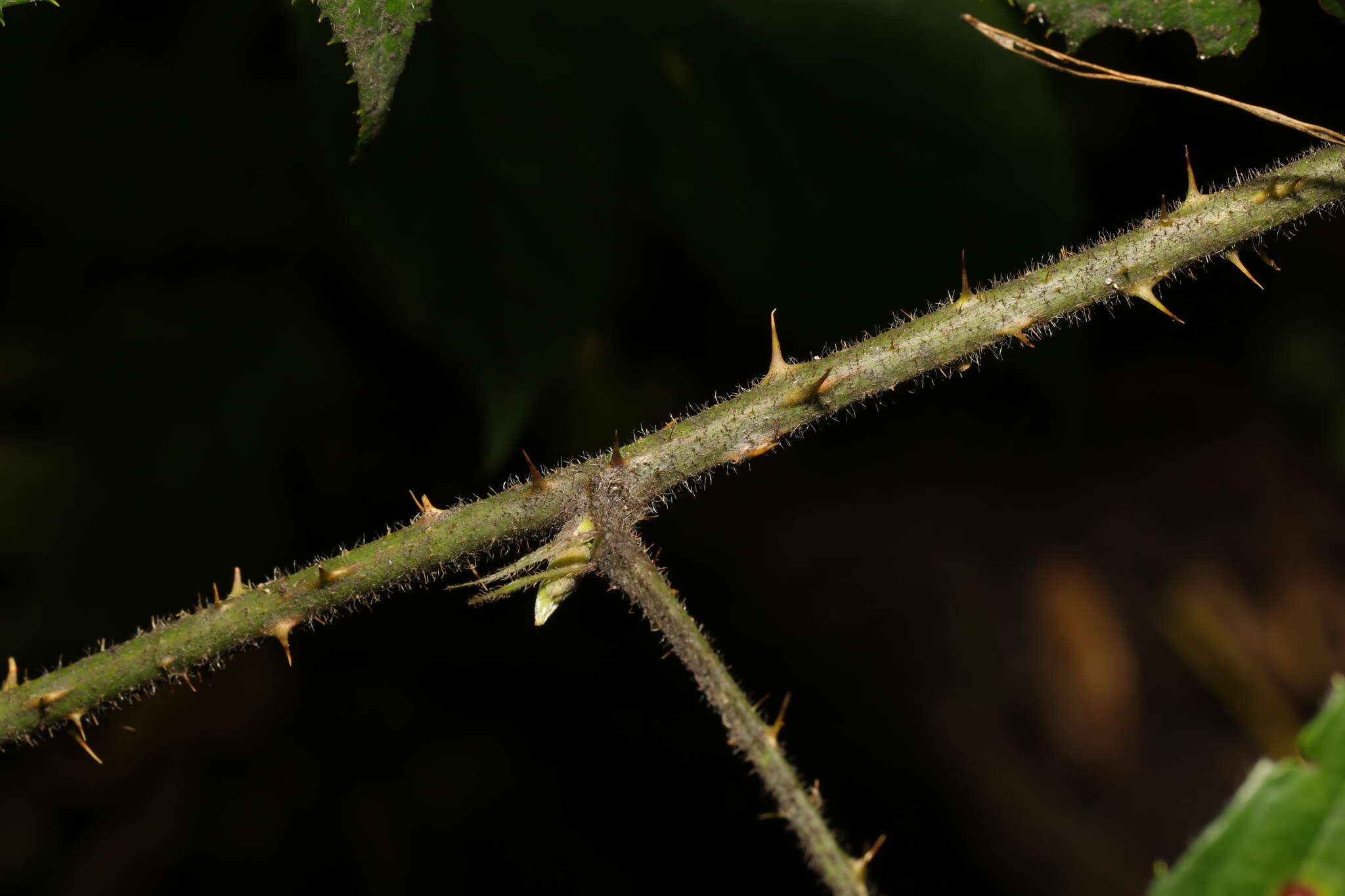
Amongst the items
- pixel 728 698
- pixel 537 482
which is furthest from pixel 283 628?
pixel 728 698

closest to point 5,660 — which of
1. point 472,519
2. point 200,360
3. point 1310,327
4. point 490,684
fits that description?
point 200,360

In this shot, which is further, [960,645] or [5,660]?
[960,645]

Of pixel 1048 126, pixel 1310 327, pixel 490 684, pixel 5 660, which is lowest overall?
pixel 490 684

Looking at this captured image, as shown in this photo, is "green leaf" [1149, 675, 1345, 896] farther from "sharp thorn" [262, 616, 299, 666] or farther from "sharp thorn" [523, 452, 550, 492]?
"sharp thorn" [262, 616, 299, 666]

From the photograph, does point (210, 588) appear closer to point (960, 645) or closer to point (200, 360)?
point (200, 360)

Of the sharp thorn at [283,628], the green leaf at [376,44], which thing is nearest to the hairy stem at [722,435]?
the sharp thorn at [283,628]

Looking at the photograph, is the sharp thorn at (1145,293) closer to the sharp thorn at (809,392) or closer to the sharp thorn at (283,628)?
the sharp thorn at (809,392)
